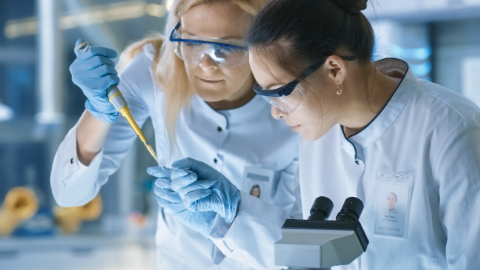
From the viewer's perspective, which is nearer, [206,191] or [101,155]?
[206,191]

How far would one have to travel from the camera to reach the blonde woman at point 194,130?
136cm

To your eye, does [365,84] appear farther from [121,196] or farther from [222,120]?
[121,196]

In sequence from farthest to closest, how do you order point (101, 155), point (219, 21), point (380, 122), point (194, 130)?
point (194, 130) → point (101, 155) → point (219, 21) → point (380, 122)

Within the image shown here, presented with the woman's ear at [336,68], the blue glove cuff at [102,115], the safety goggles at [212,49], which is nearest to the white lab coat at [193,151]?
the blue glove cuff at [102,115]

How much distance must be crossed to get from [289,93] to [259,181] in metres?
0.51

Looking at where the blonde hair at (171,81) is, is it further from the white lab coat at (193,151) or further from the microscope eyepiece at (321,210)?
the microscope eyepiece at (321,210)

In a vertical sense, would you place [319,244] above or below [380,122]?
below

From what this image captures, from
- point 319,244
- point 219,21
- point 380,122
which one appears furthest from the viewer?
point 219,21

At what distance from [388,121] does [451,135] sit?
0.60 feet

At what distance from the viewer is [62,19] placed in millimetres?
3865

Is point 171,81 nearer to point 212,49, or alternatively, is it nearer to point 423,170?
point 212,49

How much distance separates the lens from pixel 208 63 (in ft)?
4.56

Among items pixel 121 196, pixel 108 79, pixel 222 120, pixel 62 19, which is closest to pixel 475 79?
pixel 222 120

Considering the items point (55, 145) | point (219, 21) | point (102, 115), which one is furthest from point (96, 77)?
point (55, 145)
